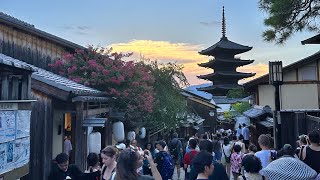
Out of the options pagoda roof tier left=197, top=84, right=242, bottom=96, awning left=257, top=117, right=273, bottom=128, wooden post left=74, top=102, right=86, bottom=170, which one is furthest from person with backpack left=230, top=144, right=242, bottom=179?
pagoda roof tier left=197, top=84, right=242, bottom=96

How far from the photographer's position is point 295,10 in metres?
13.2

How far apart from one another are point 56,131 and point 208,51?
3497 centimetres

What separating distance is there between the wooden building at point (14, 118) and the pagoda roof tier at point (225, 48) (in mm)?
39113

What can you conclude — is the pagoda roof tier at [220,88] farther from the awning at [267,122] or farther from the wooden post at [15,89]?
the wooden post at [15,89]

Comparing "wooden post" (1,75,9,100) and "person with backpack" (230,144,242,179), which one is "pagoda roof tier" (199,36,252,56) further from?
"wooden post" (1,75,9,100)

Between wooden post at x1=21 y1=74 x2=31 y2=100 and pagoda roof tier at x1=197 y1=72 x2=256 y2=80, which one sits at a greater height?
pagoda roof tier at x1=197 y1=72 x2=256 y2=80

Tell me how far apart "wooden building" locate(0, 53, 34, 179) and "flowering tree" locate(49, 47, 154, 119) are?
264 inches

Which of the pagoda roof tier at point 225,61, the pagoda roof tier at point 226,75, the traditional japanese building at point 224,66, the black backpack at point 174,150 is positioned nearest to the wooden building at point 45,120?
the black backpack at point 174,150

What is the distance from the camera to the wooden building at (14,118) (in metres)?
5.70

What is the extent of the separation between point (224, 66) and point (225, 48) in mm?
2653

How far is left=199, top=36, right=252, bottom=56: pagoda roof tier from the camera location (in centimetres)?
4488

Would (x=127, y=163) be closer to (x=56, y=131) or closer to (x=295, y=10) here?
(x=56, y=131)

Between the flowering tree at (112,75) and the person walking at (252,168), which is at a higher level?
the flowering tree at (112,75)

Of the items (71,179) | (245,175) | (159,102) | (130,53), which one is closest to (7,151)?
(71,179)
